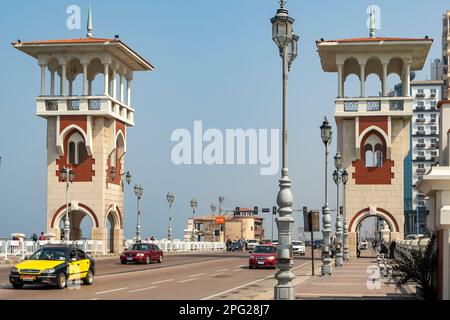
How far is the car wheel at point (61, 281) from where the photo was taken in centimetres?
2797

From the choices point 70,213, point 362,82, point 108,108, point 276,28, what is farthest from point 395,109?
point 276,28

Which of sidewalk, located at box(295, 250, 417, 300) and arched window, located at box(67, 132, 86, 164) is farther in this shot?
arched window, located at box(67, 132, 86, 164)

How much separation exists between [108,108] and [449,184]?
53429 millimetres

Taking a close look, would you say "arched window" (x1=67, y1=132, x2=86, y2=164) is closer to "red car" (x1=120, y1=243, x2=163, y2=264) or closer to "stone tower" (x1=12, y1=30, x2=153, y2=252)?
"stone tower" (x1=12, y1=30, x2=153, y2=252)

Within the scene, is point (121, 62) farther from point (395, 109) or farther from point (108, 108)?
point (395, 109)

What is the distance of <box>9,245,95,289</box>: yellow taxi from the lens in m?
27.6

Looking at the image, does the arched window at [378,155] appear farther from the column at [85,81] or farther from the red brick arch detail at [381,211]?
the column at [85,81]

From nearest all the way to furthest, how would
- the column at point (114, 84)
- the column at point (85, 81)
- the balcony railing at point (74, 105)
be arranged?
the balcony railing at point (74, 105)
the column at point (85, 81)
the column at point (114, 84)

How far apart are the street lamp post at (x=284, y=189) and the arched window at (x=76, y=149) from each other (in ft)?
169

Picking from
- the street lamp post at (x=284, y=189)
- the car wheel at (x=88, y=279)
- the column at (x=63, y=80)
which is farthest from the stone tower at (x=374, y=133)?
the street lamp post at (x=284, y=189)

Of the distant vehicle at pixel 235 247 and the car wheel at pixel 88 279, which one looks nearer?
the car wheel at pixel 88 279

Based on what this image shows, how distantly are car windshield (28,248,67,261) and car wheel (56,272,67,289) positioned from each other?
0.81m

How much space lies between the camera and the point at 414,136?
616 feet

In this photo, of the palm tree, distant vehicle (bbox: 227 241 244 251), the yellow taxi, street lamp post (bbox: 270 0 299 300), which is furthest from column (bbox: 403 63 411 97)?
street lamp post (bbox: 270 0 299 300)
